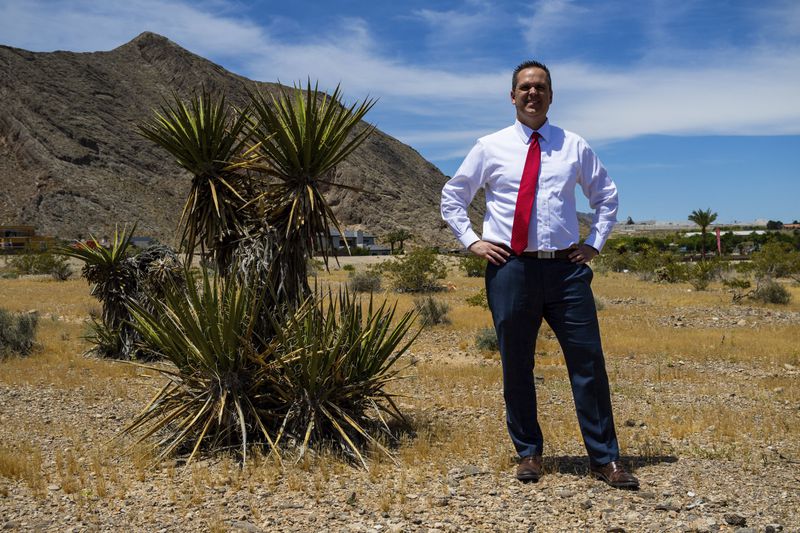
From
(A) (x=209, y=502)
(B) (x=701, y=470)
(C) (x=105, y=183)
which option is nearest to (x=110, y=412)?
(A) (x=209, y=502)

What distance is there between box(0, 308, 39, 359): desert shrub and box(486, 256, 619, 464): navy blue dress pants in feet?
29.8

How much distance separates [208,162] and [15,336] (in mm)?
6958

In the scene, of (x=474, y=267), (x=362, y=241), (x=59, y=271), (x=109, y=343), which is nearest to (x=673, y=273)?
(x=474, y=267)

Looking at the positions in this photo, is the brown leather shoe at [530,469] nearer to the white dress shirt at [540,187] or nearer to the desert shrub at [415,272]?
the white dress shirt at [540,187]

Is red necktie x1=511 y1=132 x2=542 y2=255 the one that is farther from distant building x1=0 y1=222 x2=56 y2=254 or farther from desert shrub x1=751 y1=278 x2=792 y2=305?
distant building x1=0 y1=222 x2=56 y2=254

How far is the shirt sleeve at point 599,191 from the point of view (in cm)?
468

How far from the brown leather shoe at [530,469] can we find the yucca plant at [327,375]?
112cm

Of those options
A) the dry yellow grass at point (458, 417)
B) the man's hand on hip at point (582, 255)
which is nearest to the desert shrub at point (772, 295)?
the dry yellow grass at point (458, 417)

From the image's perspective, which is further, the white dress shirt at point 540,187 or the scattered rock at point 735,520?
the white dress shirt at point 540,187

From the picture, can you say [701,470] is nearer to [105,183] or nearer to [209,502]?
[209,502]

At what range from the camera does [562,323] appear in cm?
456

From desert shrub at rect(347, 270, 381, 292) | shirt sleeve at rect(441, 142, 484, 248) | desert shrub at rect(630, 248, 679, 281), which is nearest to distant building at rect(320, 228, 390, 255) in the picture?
desert shrub at rect(630, 248, 679, 281)

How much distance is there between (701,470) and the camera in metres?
4.94

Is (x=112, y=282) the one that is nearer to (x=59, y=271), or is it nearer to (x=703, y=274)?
(x=703, y=274)
